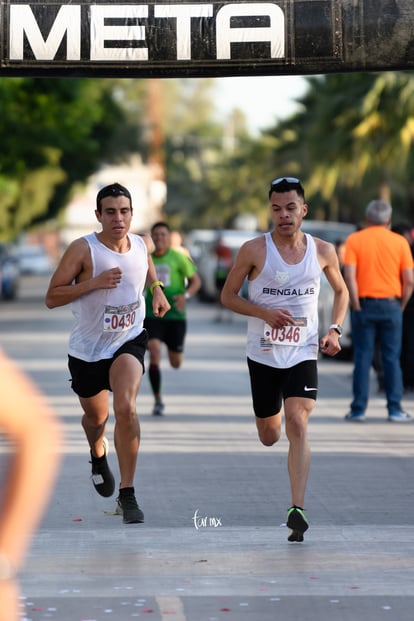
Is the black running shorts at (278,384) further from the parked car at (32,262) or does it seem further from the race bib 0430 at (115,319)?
the parked car at (32,262)

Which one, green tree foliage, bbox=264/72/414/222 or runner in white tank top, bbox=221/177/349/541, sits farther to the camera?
green tree foliage, bbox=264/72/414/222

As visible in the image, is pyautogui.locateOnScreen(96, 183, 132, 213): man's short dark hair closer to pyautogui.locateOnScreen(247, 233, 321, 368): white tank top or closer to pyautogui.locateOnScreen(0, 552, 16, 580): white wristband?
pyautogui.locateOnScreen(247, 233, 321, 368): white tank top

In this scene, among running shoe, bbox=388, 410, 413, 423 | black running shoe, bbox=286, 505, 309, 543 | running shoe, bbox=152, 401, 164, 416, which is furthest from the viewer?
running shoe, bbox=152, 401, 164, 416

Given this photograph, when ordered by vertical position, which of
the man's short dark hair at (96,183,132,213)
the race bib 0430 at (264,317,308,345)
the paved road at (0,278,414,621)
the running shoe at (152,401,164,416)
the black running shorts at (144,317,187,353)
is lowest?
the running shoe at (152,401,164,416)

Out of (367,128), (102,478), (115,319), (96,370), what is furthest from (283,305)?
(367,128)

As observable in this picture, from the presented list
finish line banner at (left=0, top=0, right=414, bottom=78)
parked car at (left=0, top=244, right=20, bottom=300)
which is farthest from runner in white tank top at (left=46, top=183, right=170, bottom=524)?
parked car at (left=0, top=244, right=20, bottom=300)

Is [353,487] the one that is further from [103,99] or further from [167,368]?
[103,99]

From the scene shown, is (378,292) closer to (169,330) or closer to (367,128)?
(169,330)

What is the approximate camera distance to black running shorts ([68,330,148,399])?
8.42 metres

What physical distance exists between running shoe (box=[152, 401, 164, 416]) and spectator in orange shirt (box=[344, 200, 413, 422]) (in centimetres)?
A: 183

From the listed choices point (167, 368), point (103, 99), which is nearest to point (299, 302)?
point (167, 368)

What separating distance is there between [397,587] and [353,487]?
3.00 m

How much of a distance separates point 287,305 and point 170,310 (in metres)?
6.25

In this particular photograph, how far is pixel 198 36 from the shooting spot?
1054 cm
